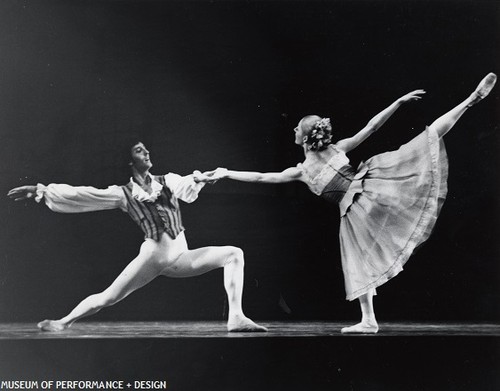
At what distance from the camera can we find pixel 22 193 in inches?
161

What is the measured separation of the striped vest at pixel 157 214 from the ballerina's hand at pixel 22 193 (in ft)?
1.72

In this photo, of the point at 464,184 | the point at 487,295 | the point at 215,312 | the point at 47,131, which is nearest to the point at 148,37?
the point at 47,131

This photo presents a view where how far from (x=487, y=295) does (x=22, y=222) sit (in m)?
2.76

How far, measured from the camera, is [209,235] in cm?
413

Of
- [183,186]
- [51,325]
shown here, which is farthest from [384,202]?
[51,325]

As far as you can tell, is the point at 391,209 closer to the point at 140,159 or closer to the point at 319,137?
the point at 319,137

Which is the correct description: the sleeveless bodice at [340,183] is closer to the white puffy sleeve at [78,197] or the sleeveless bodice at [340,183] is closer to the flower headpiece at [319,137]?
the flower headpiece at [319,137]

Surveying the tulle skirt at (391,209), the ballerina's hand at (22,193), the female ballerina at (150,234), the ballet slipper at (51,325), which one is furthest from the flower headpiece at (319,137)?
the ballet slipper at (51,325)

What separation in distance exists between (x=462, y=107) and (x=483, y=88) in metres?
0.18

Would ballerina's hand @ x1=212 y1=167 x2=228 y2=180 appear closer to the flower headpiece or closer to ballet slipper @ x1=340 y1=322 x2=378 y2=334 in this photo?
the flower headpiece

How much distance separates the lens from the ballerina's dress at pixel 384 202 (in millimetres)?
3844

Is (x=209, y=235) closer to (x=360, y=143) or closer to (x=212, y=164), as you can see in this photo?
(x=212, y=164)

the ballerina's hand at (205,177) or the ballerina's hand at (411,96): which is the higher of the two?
the ballerina's hand at (411,96)

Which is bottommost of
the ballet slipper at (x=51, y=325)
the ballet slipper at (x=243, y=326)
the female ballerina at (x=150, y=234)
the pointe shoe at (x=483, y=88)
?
the ballet slipper at (x=243, y=326)
